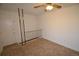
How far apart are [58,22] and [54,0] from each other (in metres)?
0.38

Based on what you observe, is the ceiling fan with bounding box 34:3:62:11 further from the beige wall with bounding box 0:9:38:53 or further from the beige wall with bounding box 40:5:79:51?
the beige wall with bounding box 0:9:38:53

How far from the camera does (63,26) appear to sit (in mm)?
1459

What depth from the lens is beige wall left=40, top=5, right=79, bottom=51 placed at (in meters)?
1.37

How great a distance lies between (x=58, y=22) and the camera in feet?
4.75

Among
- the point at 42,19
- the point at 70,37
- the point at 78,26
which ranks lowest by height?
the point at 70,37

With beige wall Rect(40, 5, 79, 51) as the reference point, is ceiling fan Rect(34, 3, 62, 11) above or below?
above

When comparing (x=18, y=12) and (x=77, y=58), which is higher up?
(x=18, y=12)

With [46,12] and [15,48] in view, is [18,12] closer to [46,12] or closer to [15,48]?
[46,12]

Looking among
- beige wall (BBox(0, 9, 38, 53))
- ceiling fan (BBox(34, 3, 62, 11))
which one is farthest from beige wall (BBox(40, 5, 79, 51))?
beige wall (BBox(0, 9, 38, 53))

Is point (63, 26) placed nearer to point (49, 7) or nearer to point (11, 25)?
point (49, 7)

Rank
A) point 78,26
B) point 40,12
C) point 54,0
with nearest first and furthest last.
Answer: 1. point 54,0
2. point 78,26
3. point 40,12

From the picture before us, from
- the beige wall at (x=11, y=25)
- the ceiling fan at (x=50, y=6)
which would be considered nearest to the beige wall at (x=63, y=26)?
the ceiling fan at (x=50, y=6)

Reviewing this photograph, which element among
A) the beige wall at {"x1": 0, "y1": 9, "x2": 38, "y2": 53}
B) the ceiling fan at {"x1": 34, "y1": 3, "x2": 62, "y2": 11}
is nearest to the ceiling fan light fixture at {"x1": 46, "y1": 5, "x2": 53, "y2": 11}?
the ceiling fan at {"x1": 34, "y1": 3, "x2": 62, "y2": 11}

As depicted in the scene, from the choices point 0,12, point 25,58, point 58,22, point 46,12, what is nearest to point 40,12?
point 46,12
